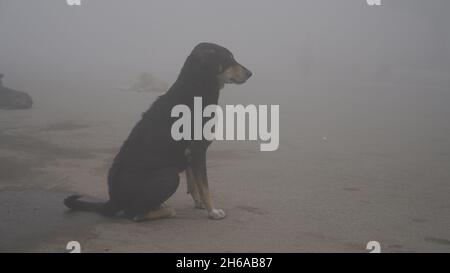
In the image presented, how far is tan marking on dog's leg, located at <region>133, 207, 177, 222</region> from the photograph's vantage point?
5602 millimetres

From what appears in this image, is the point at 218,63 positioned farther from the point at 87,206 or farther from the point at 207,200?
the point at 87,206

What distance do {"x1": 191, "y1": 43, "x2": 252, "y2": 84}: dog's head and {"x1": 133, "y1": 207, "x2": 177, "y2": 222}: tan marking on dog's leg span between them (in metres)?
1.48

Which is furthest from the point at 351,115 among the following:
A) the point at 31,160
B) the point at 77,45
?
the point at 77,45

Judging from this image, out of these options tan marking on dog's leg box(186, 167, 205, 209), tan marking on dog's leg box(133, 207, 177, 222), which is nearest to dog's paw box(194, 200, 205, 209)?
tan marking on dog's leg box(186, 167, 205, 209)

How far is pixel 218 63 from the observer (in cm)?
567

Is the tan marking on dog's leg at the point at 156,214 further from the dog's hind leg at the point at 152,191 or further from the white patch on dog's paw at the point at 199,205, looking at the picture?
the white patch on dog's paw at the point at 199,205

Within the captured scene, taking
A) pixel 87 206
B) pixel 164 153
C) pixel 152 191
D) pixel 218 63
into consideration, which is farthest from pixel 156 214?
pixel 218 63

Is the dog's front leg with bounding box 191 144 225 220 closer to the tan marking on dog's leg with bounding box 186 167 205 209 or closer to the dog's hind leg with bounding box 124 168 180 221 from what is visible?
the dog's hind leg with bounding box 124 168 180 221

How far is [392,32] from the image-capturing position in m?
55.9

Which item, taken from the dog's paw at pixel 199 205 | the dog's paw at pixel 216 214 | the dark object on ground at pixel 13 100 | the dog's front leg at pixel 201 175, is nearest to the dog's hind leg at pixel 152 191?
the dog's front leg at pixel 201 175

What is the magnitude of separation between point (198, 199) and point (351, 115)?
10.3 m

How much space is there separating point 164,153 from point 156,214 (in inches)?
26.0

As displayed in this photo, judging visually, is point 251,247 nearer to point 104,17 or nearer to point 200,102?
point 200,102

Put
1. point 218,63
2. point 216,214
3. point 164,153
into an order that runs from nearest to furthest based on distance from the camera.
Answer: point 164,153 < point 218,63 < point 216,214
